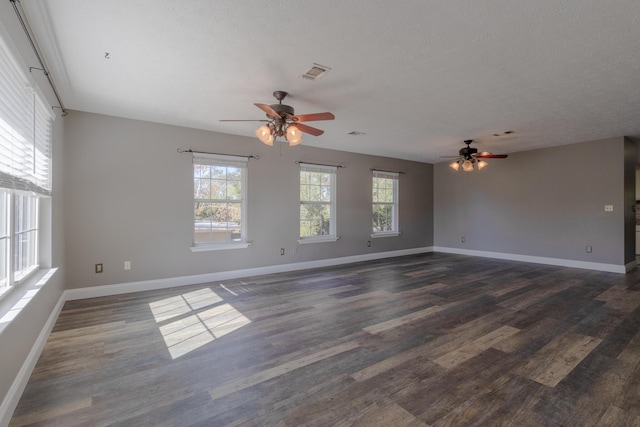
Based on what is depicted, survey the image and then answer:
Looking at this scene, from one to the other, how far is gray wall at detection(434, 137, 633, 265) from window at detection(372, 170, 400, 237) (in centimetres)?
164

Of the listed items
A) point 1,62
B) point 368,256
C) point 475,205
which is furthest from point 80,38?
point 475,205

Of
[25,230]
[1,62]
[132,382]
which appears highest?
[1,62]

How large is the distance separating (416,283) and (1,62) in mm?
5059

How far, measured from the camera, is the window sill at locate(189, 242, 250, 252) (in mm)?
4879

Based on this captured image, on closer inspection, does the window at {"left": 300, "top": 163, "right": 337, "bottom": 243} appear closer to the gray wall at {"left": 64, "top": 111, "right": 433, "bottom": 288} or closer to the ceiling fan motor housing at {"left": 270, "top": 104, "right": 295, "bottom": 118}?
the gray wall at {"left": 64, "top": 111, "right": 433, "bottom": 288}

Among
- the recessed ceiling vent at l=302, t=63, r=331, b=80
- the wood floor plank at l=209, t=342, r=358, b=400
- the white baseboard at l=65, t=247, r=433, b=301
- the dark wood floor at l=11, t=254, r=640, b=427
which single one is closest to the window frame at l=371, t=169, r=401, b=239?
the white baseboard at l=65, t=247, r=433, b=301

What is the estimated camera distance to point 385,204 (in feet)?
24.7

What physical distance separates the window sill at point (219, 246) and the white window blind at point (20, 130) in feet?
7.08

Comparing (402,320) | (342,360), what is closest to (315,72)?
(342,360)

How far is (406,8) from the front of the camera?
2.02 meters

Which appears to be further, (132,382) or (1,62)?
(132,382)

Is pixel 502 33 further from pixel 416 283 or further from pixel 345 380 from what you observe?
pixel 416 283

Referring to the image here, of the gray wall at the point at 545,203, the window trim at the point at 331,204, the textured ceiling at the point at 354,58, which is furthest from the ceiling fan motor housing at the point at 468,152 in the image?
the window trim at the point at 331,204

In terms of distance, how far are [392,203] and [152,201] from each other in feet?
17.6
